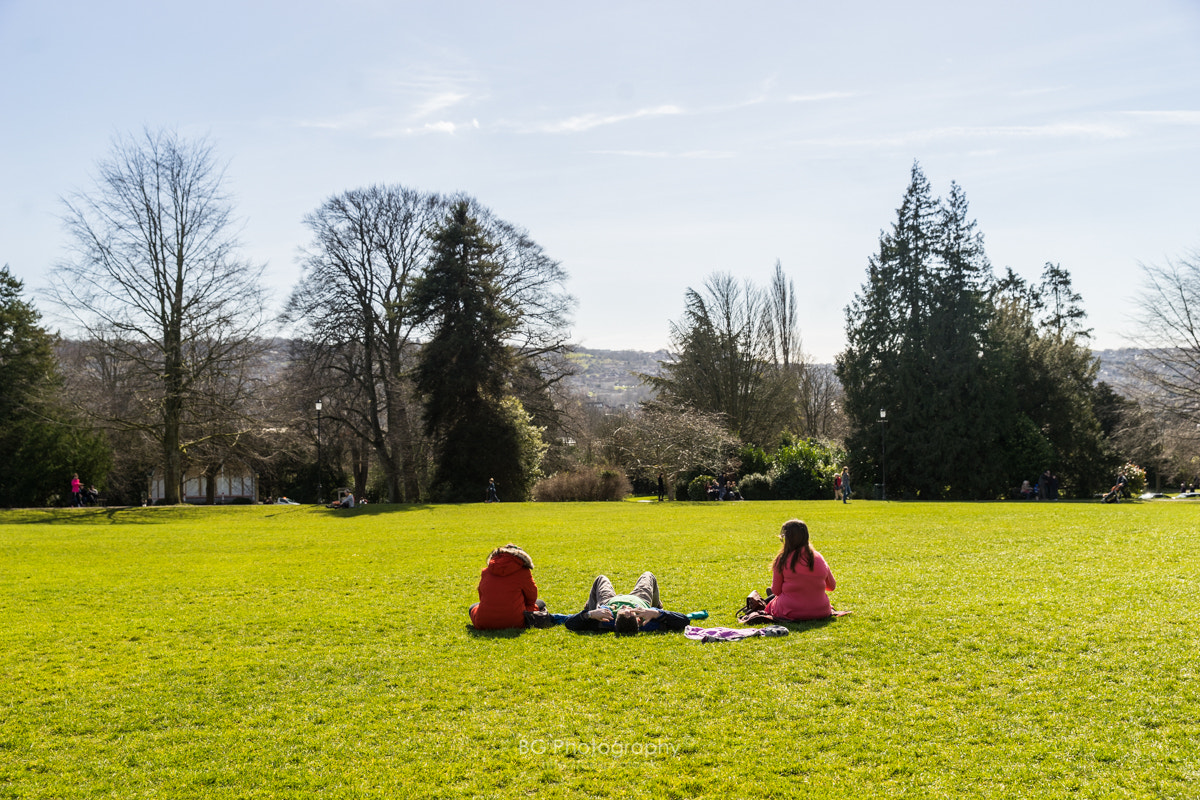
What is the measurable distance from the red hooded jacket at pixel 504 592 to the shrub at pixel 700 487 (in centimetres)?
2976

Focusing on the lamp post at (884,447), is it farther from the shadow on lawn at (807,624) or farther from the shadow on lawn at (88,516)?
the shadow on lawn at (807,624)

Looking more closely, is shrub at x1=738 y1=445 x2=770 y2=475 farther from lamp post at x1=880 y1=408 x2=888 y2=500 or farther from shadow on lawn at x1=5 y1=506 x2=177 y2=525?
shadow on lawn at x1=5 y1=506 x2=177 y2=525

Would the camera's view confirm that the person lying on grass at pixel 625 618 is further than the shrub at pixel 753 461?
No

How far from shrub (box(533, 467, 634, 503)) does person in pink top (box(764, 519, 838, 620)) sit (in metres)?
29.7

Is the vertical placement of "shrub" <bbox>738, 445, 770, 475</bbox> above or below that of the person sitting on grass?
above

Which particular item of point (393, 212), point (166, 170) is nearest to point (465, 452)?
point (393, 212)

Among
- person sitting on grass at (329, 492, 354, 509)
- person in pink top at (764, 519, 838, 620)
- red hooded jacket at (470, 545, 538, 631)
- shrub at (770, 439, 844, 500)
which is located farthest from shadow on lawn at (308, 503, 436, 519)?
person in pink top at (764, 519, 838, 620)

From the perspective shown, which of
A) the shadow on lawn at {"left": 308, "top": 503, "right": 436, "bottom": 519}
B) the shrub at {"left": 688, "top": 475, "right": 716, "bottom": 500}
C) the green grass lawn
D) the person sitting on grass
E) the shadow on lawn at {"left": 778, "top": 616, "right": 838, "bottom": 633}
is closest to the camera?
the green grass lawn

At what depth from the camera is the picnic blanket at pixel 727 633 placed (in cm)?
771

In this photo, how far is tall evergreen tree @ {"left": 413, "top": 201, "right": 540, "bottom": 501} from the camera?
1469 inches

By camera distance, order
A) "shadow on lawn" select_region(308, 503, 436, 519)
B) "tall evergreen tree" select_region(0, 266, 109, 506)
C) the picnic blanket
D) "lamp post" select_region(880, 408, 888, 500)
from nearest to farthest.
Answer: the picnic blanket, "shadow on lawn" select_region(308, 503, 436, 519), "tall evergreen tree" select_region(0, 266, 109, 506), "lamp post" select_region(880, 408, 888, 500)

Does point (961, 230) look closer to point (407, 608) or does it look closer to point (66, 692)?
point (407, 608)

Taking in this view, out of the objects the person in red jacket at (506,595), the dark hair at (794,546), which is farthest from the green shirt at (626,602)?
the dark hair at (794,546)

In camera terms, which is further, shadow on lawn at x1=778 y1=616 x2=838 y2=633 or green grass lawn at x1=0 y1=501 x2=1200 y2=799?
shadow on lawn at x1=778 y1=616 x2=838 y2=633
